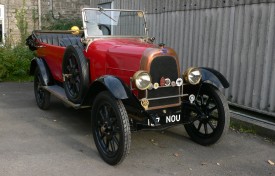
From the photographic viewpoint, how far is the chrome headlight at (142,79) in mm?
4047

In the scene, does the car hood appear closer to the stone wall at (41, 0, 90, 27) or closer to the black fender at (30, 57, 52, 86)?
the black fender at (30, 57, 52, 86)

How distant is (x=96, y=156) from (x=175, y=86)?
4.64 feet

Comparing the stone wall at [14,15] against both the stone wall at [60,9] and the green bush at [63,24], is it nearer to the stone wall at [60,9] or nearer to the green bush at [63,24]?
the stone wall at [60,9]

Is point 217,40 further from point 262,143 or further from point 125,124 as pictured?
point 125,124

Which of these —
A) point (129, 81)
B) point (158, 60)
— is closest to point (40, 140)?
point (129, 81)

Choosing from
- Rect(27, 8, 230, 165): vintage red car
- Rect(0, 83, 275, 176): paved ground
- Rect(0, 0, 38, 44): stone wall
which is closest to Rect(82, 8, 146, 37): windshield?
Rect(27, 8, 230, 165): vintage red car

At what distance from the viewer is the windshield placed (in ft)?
18.0

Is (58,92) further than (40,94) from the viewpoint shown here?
No

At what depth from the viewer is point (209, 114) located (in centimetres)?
485

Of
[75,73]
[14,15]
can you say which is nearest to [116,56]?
[75,73]

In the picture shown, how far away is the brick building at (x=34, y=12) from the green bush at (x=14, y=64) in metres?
2.21

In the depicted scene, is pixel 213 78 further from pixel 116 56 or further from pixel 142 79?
pixel 116 56

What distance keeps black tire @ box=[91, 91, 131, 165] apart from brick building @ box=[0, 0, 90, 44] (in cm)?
935

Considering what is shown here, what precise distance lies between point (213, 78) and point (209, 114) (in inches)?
20.7
